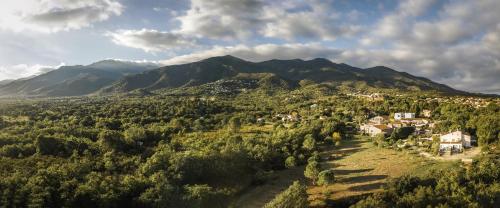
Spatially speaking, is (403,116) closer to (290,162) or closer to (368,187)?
(290,162)

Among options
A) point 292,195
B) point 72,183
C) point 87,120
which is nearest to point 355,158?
point 292,195

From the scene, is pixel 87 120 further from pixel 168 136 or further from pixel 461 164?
pixel 461 164

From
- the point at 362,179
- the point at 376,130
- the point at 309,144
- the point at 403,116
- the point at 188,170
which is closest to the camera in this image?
the point at 188,170

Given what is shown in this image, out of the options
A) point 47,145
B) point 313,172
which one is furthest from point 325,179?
point 47,145

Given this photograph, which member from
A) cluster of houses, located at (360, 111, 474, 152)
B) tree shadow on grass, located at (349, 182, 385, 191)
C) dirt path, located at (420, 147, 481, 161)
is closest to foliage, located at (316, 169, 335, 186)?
tree shadow on grass, located at (349, 182, 385, 191)

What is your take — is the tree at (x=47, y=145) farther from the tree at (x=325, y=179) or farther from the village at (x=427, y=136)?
the village at (x=427, y=136)

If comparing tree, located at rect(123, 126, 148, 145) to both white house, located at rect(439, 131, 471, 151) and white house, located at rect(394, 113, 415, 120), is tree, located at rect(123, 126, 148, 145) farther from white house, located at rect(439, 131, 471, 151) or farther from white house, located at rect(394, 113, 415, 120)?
white house, located at rect(394, 113, 415, 120)
